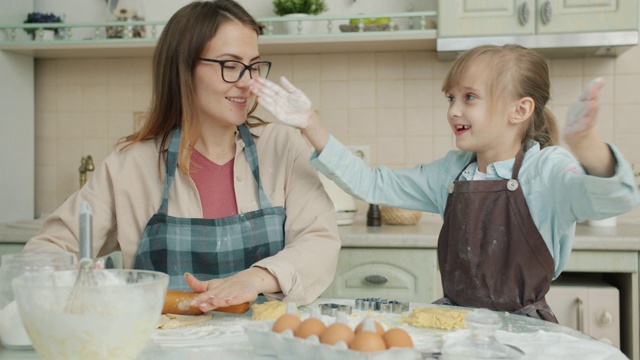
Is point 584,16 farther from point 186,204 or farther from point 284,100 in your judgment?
point 186,204

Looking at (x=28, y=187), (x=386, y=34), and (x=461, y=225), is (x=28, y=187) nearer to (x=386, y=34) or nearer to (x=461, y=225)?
(x=386, y=34)

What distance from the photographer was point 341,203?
257 cm

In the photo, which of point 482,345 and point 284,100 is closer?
point 482,345

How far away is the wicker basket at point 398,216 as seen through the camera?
8.61 feet

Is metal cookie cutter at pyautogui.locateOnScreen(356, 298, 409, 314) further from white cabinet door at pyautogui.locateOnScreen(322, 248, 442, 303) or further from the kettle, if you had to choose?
the kettle

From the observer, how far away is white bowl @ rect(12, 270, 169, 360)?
32.4 inches

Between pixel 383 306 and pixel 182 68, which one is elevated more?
pixel 182 68

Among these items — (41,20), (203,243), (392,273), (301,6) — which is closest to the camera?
(203,243)

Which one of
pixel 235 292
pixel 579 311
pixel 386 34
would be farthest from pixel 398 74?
pixel 235 292

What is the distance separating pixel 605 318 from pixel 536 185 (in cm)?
98

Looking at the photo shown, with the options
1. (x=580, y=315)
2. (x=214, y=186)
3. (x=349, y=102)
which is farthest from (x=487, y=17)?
(x=214, y=186)

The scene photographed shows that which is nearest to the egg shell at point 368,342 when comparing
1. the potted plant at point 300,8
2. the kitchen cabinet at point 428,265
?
the kitchen cabinet at point 428,265

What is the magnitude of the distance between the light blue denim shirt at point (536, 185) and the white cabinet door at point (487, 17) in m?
0.89

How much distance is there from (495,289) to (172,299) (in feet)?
2.26
